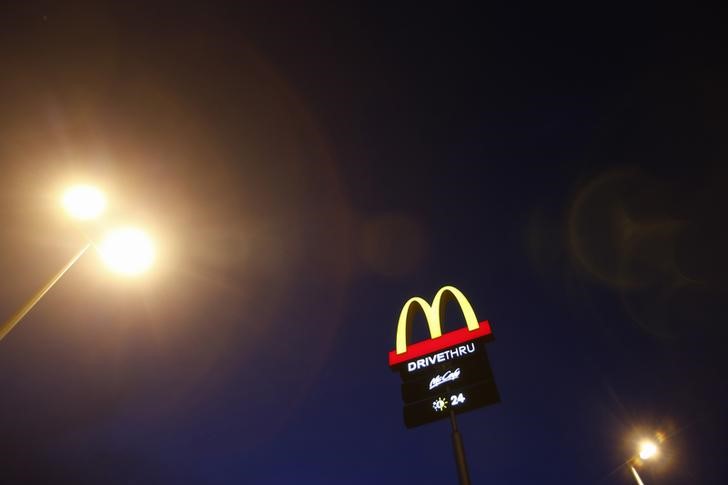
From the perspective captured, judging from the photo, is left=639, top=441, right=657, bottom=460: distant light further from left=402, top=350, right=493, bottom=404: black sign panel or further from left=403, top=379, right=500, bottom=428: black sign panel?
left=403, top=379, right=500, bottom=428: black sign panel

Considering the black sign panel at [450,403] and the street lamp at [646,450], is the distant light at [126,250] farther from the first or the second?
the street lamp at [646,450]

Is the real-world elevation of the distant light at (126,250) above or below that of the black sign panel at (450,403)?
above

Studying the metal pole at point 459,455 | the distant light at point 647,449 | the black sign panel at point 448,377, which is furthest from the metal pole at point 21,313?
the distant light at point 647,449

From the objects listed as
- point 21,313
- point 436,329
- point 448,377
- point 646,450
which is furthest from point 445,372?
point 646,450

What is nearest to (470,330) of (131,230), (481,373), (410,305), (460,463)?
(481,373)

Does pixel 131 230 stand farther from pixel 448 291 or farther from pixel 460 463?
pixel 460 463

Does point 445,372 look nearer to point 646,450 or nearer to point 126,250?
point 126,250

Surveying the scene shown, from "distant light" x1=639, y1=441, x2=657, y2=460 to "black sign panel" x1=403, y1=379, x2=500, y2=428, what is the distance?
58.2ft

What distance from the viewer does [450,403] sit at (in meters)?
6.79

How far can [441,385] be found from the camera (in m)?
7.10

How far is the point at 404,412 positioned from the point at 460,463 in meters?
1.51

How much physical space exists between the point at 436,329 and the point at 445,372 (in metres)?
1.20

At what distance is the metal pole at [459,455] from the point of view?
223 inches

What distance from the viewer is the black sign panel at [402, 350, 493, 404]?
7.02m
